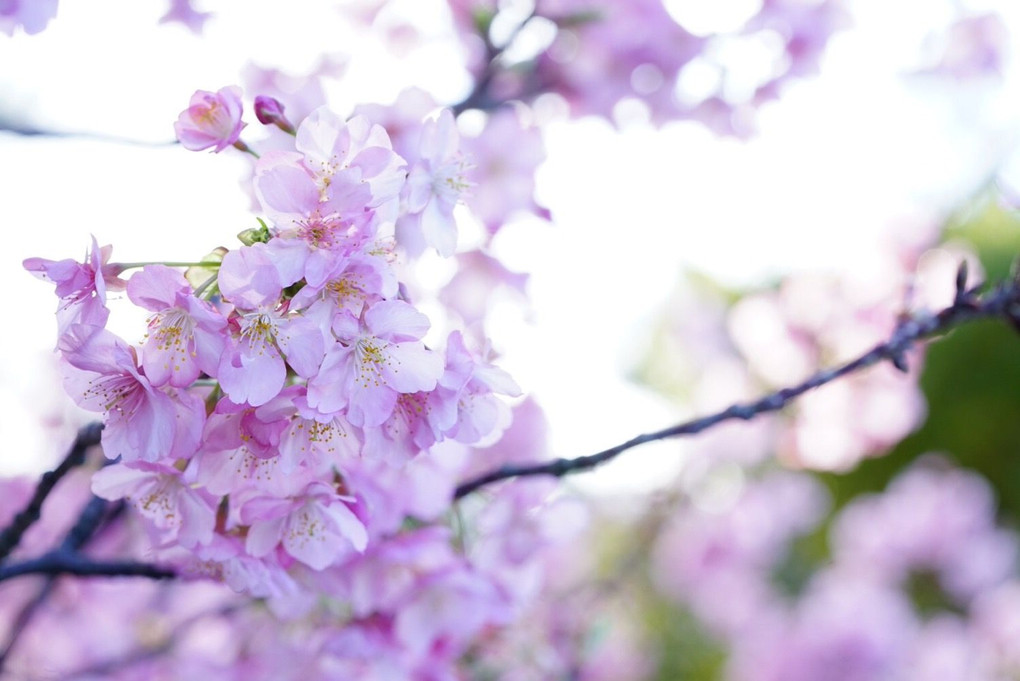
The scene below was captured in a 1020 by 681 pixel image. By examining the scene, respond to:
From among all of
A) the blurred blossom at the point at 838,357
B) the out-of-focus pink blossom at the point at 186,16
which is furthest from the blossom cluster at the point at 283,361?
the blurred blossom at the point at 838,357

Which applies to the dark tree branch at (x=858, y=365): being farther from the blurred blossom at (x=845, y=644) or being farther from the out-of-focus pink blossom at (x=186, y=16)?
the blurred blossom at (x=845, y=644)

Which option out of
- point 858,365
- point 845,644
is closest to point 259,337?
point 858,365

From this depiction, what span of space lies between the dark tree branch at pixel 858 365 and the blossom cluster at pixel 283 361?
0.56ft

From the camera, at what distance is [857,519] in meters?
3.71

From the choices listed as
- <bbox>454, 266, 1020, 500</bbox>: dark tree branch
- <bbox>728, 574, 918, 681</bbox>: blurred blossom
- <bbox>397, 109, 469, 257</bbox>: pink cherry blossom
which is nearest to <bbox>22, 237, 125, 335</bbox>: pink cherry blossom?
<bbox>397, 109, 469, 257</bbox>: pink cherry blossom

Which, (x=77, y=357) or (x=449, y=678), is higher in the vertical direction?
(x=77, y=357)

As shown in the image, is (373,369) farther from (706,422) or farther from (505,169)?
(505,169)

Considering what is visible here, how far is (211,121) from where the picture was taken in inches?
26.3

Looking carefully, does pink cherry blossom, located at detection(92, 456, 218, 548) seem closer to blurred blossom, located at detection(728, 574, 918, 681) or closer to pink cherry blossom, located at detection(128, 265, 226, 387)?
pink cherry blossom, located at detection(128, 265, 226, 387)

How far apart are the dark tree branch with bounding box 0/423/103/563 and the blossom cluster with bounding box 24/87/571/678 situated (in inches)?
2.0

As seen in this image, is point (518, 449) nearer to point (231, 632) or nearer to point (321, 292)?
point (231, 632)

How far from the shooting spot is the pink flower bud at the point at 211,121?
0.66 metres

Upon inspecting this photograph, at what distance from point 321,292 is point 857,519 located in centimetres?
357

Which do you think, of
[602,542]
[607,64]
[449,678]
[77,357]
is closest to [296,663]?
[449,678]
